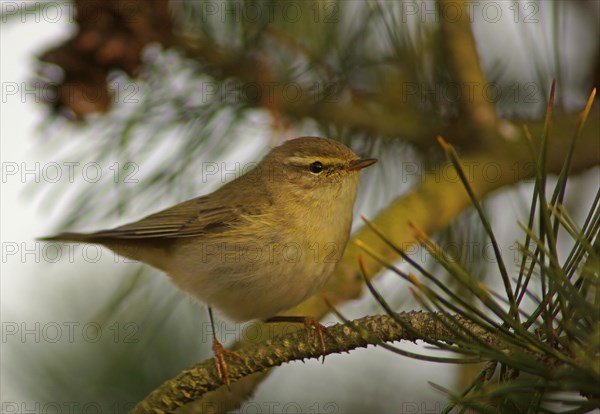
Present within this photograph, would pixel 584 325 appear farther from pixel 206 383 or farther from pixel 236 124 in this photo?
pixel 236 124

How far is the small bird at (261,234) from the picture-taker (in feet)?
9.75

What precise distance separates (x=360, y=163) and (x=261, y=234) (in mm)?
524

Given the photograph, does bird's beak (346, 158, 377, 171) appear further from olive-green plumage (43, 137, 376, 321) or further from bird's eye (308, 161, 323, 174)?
bird's eye (308, 161, 323, 174)

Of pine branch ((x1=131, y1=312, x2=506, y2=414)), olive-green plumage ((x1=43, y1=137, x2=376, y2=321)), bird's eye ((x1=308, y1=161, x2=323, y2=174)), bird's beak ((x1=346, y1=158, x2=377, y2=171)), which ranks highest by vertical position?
bird's eye ((x1=308, y1=161, x2=323, y2=174))

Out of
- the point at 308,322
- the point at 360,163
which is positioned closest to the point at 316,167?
the point at 360,163

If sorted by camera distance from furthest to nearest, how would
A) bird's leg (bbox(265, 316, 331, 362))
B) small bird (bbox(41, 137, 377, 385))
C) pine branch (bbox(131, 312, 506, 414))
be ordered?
small bird (bbox(41, 137, 377, 385)) → bird's leg (bbox(265, 316, 331, 362)) → pine branch (bbox(131, 312, 506, 414))

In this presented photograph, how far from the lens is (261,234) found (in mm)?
3160

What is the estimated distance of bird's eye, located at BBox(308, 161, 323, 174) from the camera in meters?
3.33

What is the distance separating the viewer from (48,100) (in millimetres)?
2635

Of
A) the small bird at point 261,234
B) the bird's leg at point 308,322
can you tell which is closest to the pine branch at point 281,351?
the bird's leg at point 308,322

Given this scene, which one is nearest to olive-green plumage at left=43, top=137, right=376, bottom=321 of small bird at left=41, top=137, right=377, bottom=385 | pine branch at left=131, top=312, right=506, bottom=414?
small bird at left=41, top=137, right=377, bottom=385

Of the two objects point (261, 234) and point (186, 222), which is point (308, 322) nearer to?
point (261, 234)

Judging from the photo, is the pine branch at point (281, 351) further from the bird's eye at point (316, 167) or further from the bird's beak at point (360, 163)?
the bird's eye at point (316, 167)

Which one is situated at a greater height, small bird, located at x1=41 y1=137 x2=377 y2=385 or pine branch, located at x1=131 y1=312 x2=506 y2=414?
small bird, located at x1=41 y1=137 x2=377 y2=385
